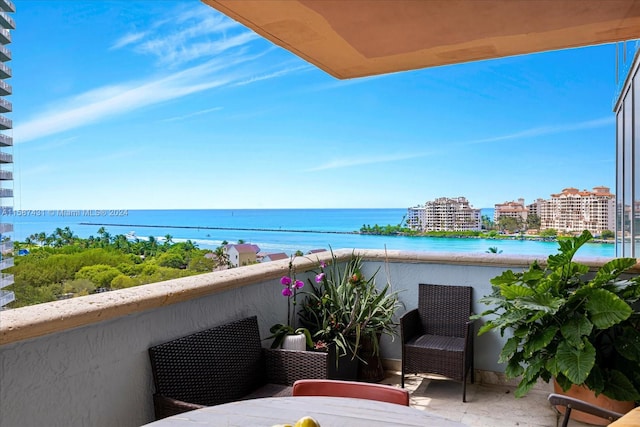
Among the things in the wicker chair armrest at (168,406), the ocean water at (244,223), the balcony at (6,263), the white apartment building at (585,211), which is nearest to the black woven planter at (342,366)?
the wicker chair armrest at (168,406)

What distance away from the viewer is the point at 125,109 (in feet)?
109

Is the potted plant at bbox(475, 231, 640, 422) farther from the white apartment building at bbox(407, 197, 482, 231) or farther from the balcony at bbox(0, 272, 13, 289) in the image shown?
the balcony at bbox(0, 272, 13, 289)

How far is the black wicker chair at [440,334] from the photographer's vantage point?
3600 mm

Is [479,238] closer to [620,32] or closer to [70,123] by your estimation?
[620,32]

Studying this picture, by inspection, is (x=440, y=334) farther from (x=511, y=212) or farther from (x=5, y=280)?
(x=511, y=212)

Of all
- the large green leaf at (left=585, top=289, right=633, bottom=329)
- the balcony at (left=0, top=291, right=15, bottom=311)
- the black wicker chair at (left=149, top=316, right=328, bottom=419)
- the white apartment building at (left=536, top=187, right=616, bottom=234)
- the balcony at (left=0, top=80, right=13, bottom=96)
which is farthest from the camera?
the balcony at (left=0, top=80, right=13, bottom=96)

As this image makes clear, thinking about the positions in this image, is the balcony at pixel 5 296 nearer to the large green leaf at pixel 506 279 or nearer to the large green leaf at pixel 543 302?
the large green leaf at pixel 506 279

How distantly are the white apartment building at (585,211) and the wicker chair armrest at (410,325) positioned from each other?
2.47 meters

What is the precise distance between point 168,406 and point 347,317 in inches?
65.2

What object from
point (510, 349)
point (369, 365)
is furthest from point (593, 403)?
point (369, 365)

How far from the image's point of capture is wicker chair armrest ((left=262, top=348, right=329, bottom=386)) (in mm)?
2771

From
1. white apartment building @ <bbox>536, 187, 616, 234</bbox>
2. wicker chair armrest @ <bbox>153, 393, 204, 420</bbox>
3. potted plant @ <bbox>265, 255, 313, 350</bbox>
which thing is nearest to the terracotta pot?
potted plant @ <bbox>265, 255, 313, 350</bbox>

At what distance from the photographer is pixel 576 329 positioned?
3.01 metres

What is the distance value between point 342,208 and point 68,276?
72.2 ft
